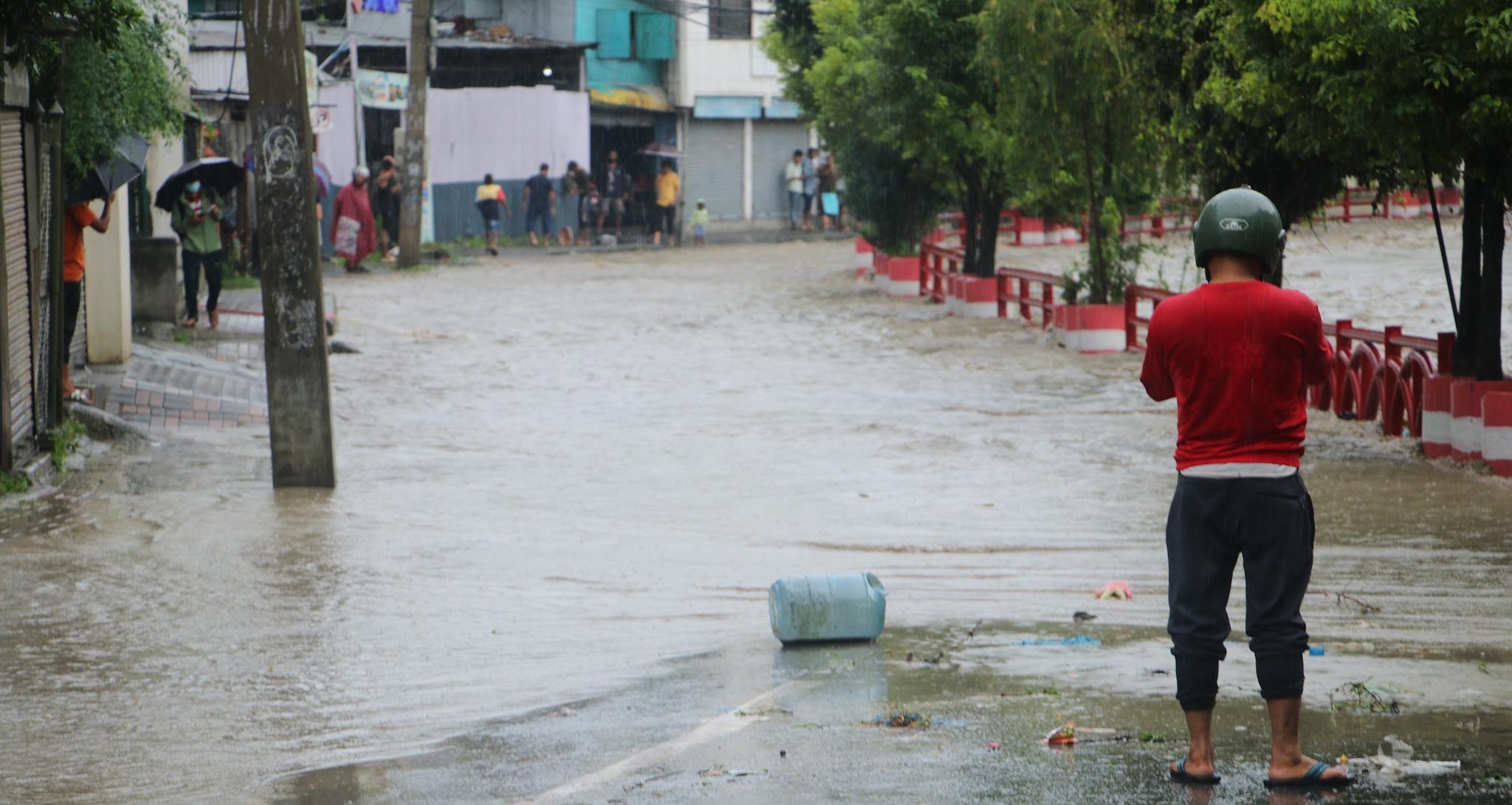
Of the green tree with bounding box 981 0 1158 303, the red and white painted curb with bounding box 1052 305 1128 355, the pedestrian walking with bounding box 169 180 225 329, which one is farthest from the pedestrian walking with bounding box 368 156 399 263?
A: the red and white painted curb with bounding box 1052 305 1128 355

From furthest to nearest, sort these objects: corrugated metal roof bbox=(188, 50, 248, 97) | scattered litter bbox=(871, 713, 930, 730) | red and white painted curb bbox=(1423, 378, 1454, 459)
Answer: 1. corrugated metal roof bbox=(188, 50, 248, 97)
2. red and white painted curb bbox=(1423, 378, 1454, 459)
3. scattered litter bbox=(871, 713, 930, 730)

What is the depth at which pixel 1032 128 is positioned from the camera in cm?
2127

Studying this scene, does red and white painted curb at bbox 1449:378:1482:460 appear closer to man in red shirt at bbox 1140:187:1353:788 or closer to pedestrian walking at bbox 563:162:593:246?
man in red shirt at bbox 1140:187:1353:788

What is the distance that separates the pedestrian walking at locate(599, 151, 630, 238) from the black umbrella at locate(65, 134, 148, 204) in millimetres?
27579

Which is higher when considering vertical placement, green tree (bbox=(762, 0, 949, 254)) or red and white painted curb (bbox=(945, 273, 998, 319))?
green tree (bbox=(762, 0, 949, 254))

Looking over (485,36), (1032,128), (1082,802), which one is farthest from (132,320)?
(485,36)

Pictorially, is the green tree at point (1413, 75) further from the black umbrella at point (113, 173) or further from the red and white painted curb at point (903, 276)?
the red and white painted curb at point (903, 276)

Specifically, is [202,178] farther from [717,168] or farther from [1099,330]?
[717,168]

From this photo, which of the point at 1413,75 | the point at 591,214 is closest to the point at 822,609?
the point at 1413,75

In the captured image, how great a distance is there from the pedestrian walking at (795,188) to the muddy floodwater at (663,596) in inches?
1144

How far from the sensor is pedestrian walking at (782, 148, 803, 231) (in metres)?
46.0

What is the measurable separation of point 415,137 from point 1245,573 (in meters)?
29.8

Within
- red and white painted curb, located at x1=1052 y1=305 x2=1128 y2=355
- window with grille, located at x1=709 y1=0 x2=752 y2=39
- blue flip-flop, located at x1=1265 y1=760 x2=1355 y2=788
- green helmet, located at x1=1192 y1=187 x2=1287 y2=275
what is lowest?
blue flip-flop, located at x1=1265 y1=760 x2=1355 y2=788

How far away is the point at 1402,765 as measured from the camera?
4.50 m
